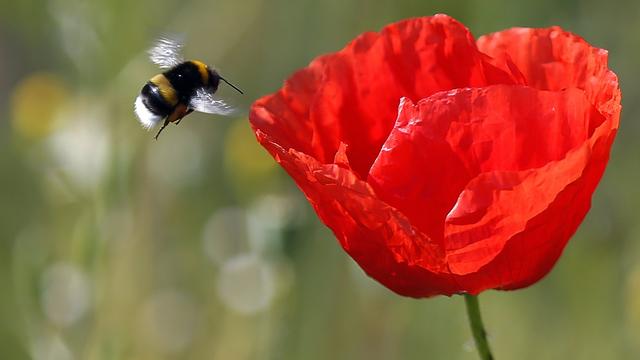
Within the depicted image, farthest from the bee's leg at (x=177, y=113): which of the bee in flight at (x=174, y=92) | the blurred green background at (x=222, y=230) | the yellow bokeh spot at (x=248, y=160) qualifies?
the yellow bokeh spot at (x=248, y=160)

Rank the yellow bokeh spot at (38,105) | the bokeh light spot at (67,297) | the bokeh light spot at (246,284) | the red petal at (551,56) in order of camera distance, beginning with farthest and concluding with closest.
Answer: the yellow bokeh spot at (38,105), the bokeh light spot at (246,284), the bokeh light spot at (67,297), the red petal at (551,56)

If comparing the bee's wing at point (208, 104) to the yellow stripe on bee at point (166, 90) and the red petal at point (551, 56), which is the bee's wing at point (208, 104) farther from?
the red petal at point (551, 56)

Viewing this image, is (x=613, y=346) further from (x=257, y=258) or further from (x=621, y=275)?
(x=257, y=258)

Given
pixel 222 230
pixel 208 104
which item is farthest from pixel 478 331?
pixel 222 230

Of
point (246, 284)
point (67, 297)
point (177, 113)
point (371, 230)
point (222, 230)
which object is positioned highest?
point (371, 230)

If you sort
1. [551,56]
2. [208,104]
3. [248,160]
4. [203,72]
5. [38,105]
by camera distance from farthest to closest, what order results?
[38,105] < [248,160] < [203,72] < [208,104] < [551,56]

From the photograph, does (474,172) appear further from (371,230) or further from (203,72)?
(203,72)
